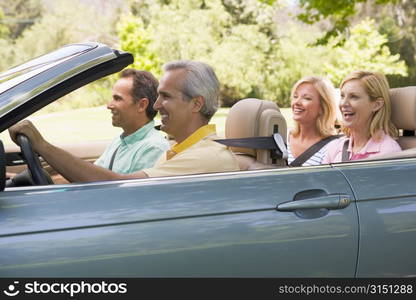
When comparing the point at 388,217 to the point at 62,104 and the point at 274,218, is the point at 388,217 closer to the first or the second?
the point at 274,218

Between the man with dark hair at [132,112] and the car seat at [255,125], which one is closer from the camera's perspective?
the car seat at [255,125]

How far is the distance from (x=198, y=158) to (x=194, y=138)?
19 cm

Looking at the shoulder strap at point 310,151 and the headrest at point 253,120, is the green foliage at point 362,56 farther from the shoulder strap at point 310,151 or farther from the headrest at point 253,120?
the headrest at point 253,120

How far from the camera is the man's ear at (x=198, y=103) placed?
295 cm

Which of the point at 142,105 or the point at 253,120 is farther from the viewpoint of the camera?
the point at 142,105

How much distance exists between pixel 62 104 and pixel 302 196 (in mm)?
20901

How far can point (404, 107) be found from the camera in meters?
3.23

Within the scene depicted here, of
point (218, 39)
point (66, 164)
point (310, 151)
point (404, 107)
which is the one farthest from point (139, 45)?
point (66, 164)

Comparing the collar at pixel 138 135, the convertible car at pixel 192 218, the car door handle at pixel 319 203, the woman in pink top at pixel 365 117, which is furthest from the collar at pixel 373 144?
the collar at pixel 138 135

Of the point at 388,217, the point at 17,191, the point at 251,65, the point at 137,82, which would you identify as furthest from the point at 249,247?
the point at 251,65

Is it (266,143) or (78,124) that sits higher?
(78,124)

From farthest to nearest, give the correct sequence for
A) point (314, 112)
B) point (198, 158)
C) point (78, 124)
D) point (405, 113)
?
point (78, 124), point (314, 112), point (405, 113), point (198, 158)

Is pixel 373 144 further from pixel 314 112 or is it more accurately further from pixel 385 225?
pixel 385 225

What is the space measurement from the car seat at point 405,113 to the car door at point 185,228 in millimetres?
904
